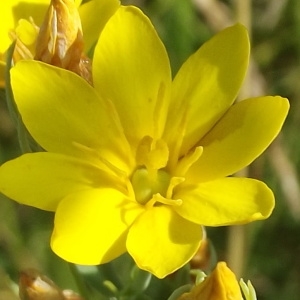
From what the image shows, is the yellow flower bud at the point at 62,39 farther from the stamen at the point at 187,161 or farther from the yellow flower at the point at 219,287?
the yellow flower at the point at 219,287

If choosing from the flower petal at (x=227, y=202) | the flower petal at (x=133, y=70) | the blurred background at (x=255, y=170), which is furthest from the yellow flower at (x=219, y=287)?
the blurred background at (x=255, y=170)

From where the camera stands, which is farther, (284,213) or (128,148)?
(284,213)

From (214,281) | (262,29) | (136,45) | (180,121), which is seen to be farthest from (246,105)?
(262,29)

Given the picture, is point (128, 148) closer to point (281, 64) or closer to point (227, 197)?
point (227, 197)

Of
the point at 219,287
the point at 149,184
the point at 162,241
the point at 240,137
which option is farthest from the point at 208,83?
the point at 219,287

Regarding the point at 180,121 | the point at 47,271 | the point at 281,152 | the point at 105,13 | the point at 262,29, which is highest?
the point at 105,13

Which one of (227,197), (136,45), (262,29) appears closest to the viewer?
(227,197)

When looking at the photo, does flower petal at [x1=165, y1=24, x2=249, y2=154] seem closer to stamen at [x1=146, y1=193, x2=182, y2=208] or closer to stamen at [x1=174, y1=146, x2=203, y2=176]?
stamen at [x1=174, y1=146, x2=203, y2=176]
